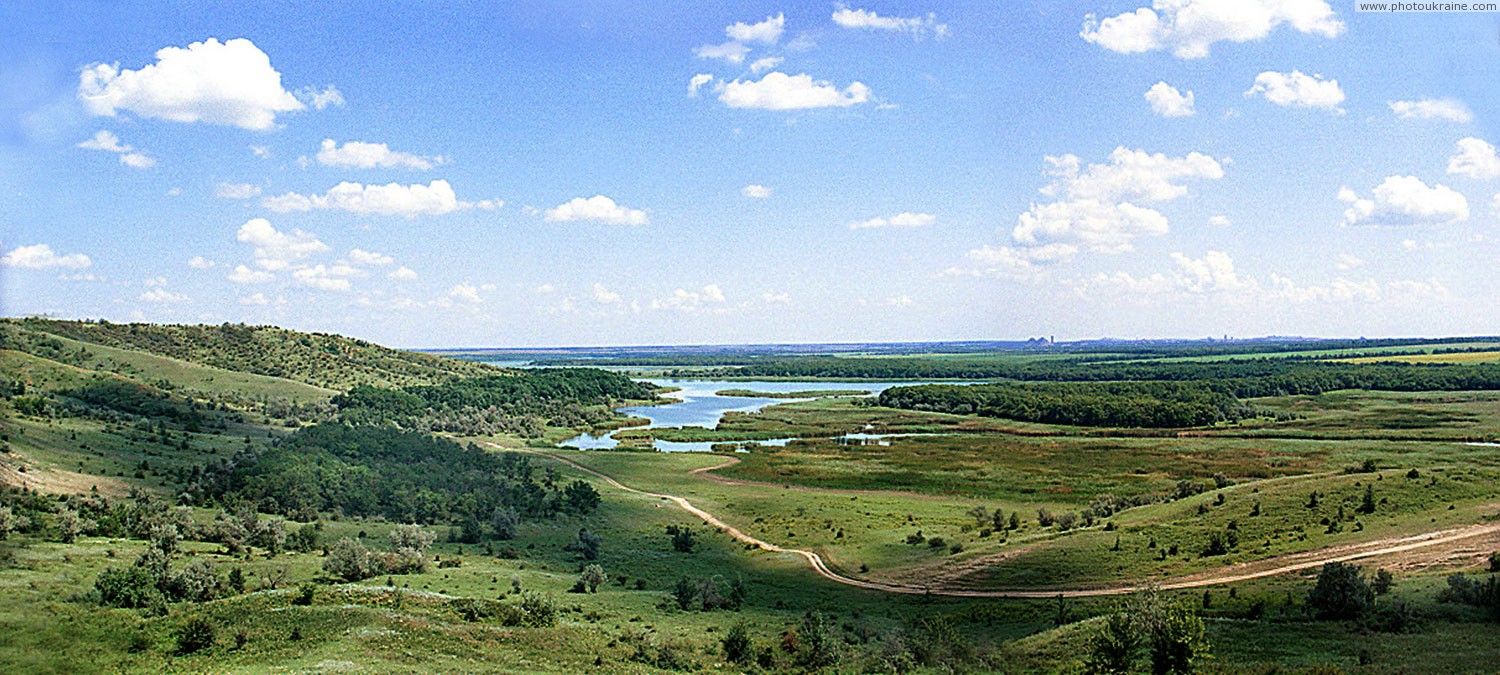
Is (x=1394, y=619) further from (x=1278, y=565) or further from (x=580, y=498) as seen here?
(x=580, y=498)

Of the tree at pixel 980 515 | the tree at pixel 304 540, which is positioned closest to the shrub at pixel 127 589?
the tree at pixel 304 540

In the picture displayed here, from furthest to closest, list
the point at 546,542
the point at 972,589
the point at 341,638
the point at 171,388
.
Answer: the point at 171,388 → the point at 546,542 → the point at 972,589 → the point at 341,638

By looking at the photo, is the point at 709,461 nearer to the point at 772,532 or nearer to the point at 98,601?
the point at 772,532

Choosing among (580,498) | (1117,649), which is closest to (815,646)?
(1117,649)

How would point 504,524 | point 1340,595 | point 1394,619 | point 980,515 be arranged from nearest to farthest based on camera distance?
point 1394,619 → point 1340,595 → point 504,524 → point 980,515

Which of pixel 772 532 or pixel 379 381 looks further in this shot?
pixel 379 381

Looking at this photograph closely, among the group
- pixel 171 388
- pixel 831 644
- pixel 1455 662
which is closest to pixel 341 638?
pixel 831 644

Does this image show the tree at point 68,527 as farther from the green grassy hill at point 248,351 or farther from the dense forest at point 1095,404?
the dense forest at point 1095,404
